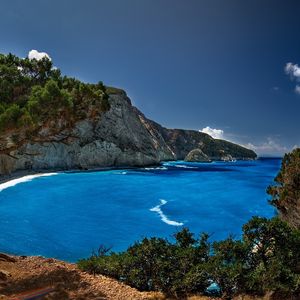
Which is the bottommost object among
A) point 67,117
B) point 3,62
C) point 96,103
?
point 67,117

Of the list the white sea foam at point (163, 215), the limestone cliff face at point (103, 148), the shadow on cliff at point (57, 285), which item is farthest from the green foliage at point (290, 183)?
the limestone cliff face at point (103, 148)

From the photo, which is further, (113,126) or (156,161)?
(156,161)

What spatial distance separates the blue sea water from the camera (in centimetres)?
2195

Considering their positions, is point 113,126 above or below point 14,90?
above

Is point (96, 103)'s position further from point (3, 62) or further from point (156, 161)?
point (156, 161)

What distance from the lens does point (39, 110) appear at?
1076 cm

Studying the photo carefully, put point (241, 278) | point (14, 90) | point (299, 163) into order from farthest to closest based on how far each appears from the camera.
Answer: point (299, 163), point (14, 90), point (241, 278)

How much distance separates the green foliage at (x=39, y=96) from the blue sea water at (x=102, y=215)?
24.5 ft

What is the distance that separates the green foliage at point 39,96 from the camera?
33.3 ft

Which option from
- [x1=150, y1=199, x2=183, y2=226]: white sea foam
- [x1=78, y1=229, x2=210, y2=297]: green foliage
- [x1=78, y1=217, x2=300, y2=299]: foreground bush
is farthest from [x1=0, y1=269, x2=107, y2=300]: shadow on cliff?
[x1=150, y1=199, x2=183, y2=226]: white sea foam

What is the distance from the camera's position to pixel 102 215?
31469 mm

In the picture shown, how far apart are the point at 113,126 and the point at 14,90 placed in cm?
8538

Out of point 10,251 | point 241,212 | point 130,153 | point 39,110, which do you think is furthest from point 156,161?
point 39,110

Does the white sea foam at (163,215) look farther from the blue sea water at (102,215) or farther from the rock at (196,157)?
the rock at (196,157)
